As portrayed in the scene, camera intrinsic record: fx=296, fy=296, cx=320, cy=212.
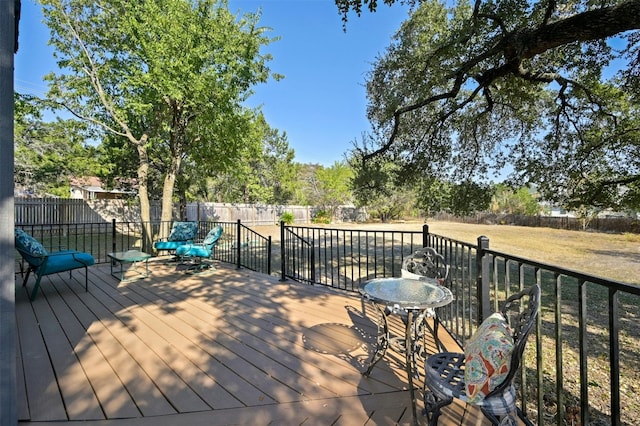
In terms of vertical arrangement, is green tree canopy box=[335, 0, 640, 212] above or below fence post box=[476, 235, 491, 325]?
above

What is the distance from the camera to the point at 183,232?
6.52m

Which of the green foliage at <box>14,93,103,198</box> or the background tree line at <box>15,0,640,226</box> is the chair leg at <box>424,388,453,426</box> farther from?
the green foliage at <box>14,93,103,198</box>

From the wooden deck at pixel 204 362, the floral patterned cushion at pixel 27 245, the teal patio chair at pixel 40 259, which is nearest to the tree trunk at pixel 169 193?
the teal patio chair at pixel 40 259

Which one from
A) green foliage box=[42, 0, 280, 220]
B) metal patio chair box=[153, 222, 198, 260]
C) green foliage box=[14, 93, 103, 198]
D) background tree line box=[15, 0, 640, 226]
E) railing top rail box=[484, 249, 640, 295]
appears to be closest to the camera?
railing top rail box=[484, 249, 640, 295]

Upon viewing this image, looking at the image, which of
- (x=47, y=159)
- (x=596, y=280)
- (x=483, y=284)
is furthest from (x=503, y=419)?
(x=47, y=159)

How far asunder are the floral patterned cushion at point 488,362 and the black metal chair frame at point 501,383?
26mm

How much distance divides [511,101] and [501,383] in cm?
668

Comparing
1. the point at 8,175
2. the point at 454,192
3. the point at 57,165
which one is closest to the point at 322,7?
the point at 454,192

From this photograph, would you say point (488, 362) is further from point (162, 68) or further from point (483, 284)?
point (162, 68)

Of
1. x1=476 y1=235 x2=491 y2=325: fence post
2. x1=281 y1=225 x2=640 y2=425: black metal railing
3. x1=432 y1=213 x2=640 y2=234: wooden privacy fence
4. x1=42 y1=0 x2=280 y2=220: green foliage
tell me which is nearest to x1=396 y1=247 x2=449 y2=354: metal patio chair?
x1=281 y1=225 x2=640 y2=425: black metal railing

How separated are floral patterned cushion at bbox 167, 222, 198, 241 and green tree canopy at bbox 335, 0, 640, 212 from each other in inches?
170

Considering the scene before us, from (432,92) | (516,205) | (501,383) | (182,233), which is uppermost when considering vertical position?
(432,92)

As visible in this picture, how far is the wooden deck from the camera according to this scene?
5.76 ft

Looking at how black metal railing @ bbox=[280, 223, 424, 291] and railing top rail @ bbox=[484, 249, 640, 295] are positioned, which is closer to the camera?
railing top rail @ bbox=[484, 249, 640, 295]
